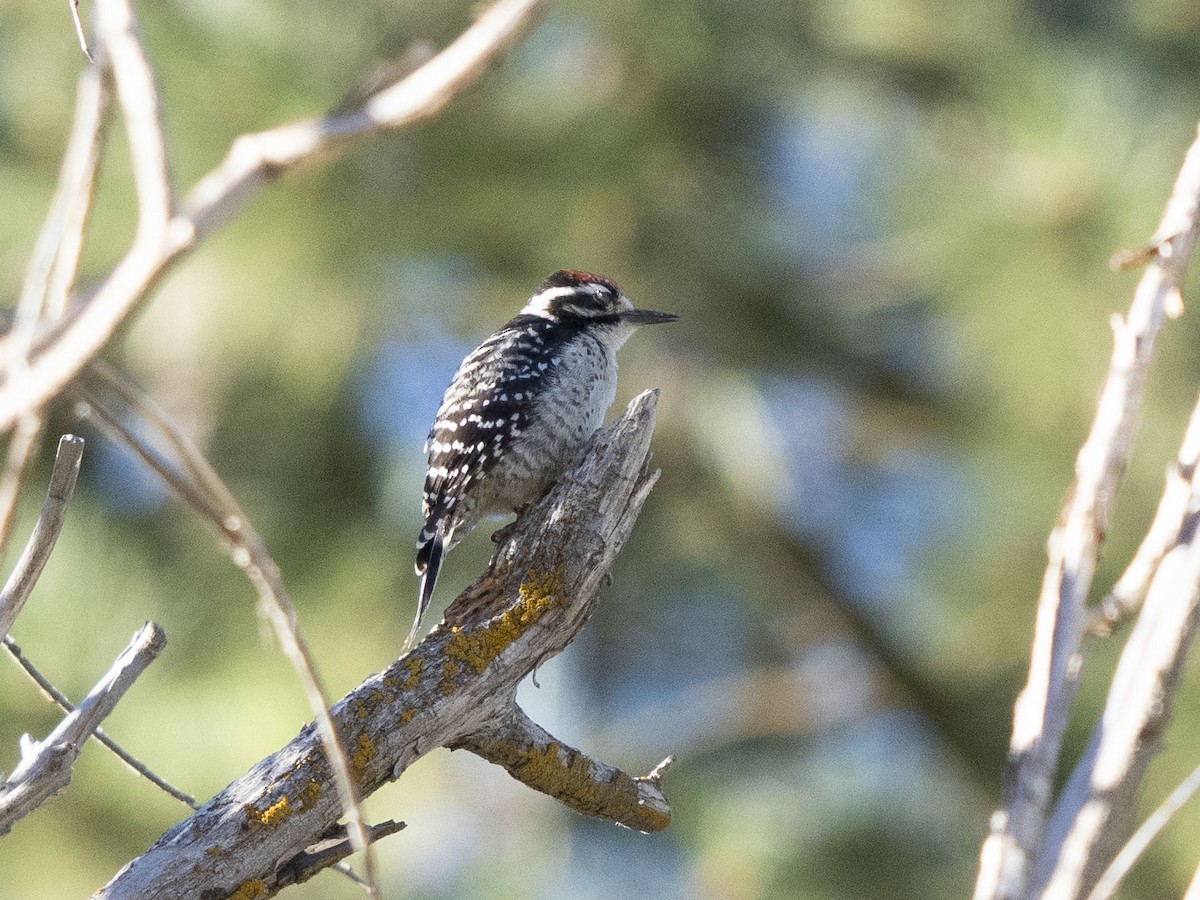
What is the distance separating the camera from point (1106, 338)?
272 inches

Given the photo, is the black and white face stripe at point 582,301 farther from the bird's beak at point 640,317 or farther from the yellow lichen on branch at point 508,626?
the yellow lichen on branch at point 508,626

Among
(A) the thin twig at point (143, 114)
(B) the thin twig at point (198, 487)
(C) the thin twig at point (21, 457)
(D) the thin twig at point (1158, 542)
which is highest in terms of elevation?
(D) the thin twig at point (1158, 542)

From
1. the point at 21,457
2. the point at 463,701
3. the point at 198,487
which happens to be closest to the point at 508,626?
the point at 463,701

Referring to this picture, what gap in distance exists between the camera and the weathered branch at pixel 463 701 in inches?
104

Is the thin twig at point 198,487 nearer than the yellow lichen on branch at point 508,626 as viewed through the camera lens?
Yes

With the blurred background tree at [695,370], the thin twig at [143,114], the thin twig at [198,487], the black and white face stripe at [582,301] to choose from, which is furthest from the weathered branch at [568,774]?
the blurred background tree at [695,370]

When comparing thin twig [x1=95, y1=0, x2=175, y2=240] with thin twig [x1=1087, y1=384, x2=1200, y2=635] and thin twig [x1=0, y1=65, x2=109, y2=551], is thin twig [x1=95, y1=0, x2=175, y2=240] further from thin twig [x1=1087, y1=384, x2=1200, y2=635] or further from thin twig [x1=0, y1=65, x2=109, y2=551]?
thin twig [x1=1087, y1=384, x2=1200, y2=635]

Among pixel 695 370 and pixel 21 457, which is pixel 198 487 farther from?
pixel 695 370

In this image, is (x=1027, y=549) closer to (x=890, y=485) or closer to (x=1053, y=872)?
(x=890, y=485)

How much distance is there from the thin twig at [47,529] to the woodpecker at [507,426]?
6.89 ft

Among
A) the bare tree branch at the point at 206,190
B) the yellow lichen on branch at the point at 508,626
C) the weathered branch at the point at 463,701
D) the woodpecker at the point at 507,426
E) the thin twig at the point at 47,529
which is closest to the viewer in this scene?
the bare tree branch at the point at 206,190

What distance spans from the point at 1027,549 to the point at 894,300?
156cm

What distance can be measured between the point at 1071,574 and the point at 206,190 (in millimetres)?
941

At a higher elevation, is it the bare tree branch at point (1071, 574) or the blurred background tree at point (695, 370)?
the blurred background tree at point (695, 370)
